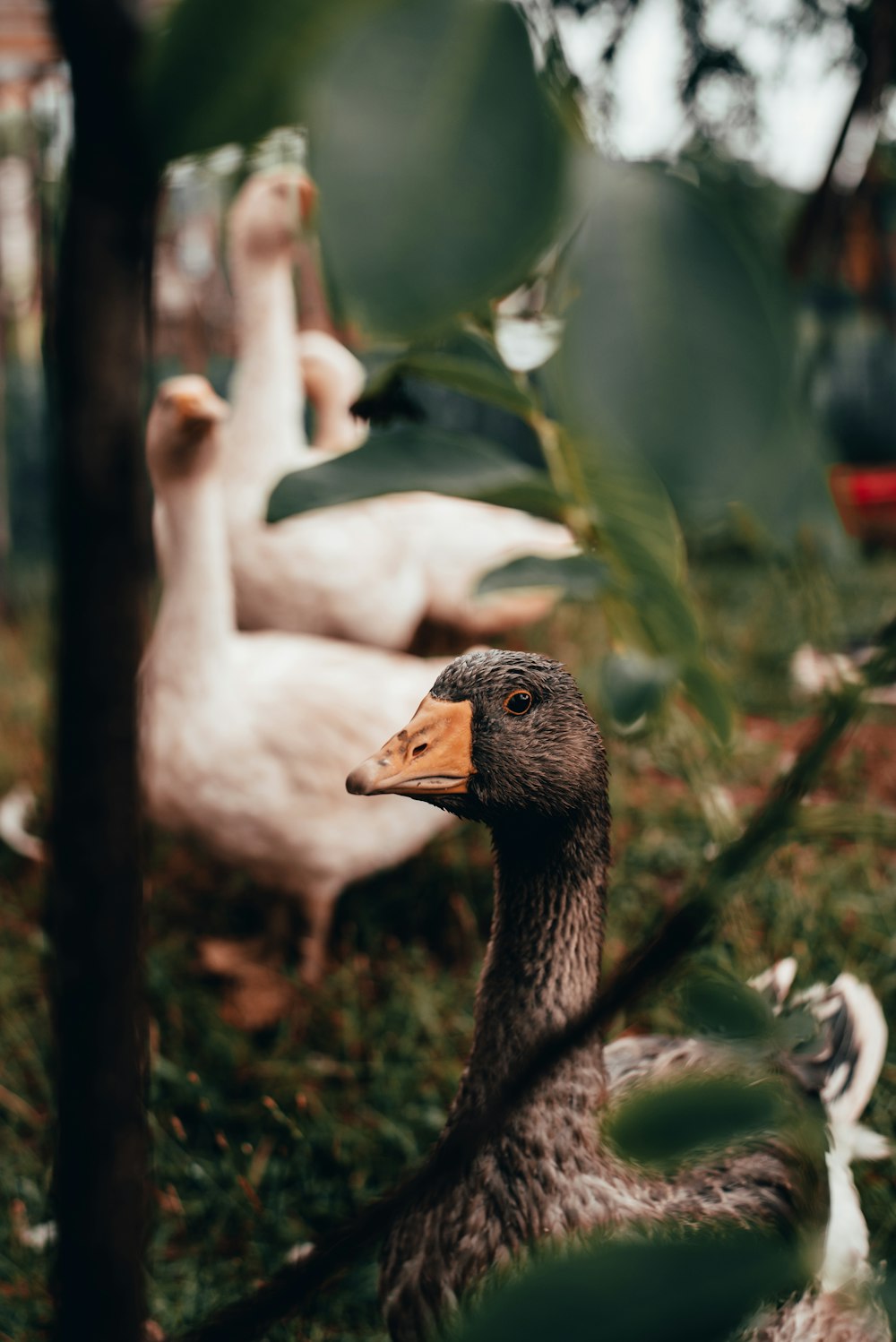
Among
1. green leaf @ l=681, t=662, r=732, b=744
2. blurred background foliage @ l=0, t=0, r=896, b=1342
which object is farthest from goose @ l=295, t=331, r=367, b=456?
green leaf @ l=681, t=662, r=732, b=744

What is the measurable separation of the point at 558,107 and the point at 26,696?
286cm

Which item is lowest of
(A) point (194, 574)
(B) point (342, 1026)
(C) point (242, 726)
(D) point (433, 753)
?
(B) point (342, 1026)

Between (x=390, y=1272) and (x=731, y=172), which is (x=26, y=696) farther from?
(x=731, y=172)

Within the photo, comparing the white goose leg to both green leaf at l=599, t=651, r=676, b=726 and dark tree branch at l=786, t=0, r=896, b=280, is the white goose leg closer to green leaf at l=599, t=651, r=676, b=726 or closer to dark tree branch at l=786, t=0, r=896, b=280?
green leaf at l=599, t=651, r=676, b=726

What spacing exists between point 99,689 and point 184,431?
136cm

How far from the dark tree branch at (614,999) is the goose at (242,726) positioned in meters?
1.19

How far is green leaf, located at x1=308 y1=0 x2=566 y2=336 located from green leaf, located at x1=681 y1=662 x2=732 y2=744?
0.32m

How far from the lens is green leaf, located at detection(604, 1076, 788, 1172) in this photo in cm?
23

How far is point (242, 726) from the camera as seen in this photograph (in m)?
1.44

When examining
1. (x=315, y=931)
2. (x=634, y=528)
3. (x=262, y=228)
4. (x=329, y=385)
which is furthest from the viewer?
(x=329, y=385)

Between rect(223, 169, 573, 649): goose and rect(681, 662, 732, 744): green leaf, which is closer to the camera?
rect(681, 662, 732, 744): green leaf

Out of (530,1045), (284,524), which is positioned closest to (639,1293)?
(530,1045)

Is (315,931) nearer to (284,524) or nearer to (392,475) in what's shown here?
(284,524)

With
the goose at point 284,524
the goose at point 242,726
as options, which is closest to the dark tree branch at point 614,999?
the goose at point 242,726
